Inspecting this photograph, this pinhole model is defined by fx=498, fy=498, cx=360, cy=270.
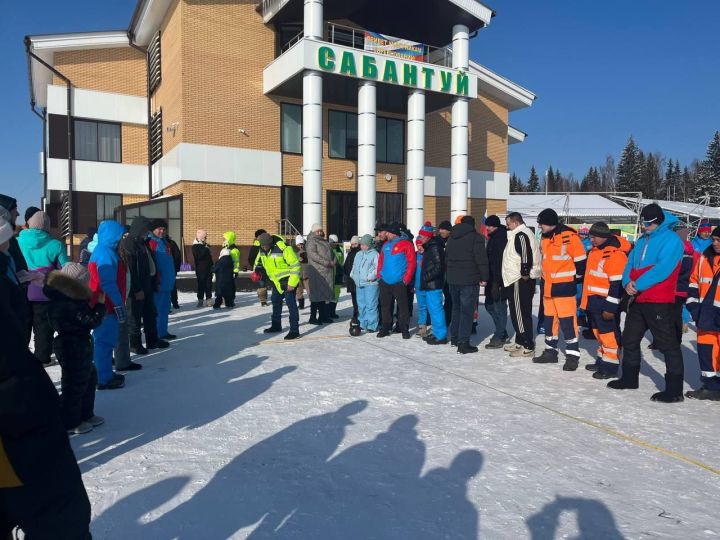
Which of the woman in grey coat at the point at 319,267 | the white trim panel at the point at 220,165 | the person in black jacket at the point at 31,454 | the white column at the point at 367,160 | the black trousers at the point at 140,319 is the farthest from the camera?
the white column at the point at 367,160

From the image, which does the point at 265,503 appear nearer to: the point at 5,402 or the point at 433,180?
the point at 5,402

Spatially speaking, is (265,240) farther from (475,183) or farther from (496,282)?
(475,183)

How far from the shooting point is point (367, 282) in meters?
8.93

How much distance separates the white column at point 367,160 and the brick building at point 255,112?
0.05m

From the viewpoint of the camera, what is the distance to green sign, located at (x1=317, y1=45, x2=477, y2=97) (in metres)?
17.7

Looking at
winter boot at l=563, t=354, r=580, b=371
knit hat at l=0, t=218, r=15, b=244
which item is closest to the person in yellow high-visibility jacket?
winter boot at l=563, t=354, r=580, b=371

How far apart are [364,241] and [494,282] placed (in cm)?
258

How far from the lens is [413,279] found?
28.6 ft

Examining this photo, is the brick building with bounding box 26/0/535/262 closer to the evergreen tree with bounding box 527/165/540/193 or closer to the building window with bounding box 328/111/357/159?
the building window with bounding box 328/111/357/159

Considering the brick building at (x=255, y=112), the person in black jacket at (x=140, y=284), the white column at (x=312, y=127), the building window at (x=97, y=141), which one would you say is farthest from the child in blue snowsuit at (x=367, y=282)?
the building window at (x=97, y=141)

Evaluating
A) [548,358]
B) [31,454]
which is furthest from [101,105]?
[31,454]

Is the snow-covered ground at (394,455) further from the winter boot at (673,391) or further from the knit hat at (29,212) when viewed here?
the knit hat at (29,212)

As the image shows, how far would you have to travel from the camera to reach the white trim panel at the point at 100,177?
20000mm

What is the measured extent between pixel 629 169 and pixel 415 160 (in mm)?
71744
